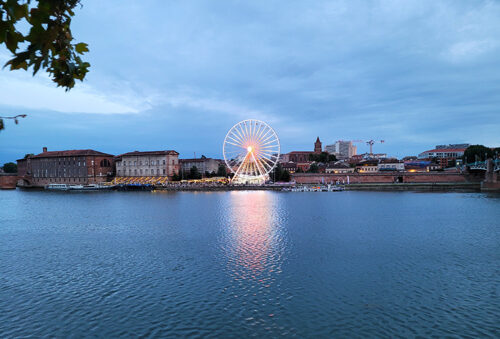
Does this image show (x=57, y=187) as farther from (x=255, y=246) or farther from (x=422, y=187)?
(x=422, y=187)

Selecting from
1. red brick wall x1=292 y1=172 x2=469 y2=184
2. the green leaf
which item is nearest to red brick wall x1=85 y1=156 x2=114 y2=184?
red brick wall x1=292 y1=172 x2=469 y2=184

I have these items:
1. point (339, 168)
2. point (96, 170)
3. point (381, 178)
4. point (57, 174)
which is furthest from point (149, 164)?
point (381, 178)

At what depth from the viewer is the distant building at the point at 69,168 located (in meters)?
94.8

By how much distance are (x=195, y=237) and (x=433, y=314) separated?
15926mm

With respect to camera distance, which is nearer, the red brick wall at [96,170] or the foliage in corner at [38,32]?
the foliage in corner at [38,32]

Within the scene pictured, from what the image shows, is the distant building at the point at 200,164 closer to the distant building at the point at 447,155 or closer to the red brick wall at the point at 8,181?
the red brick wall at the point at 8,181

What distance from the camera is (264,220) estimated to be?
31.2m

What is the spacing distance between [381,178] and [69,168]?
277 ft

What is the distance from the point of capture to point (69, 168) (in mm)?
96438

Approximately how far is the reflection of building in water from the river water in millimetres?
94

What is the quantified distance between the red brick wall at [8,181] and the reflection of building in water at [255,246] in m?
97.3

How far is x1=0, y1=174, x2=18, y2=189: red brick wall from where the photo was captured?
100 metres

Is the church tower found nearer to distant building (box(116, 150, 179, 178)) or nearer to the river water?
distant building (box(116, 150, 179, 178))

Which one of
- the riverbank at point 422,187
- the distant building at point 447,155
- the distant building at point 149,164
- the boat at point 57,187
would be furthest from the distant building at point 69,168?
the distant building at point 447,155
